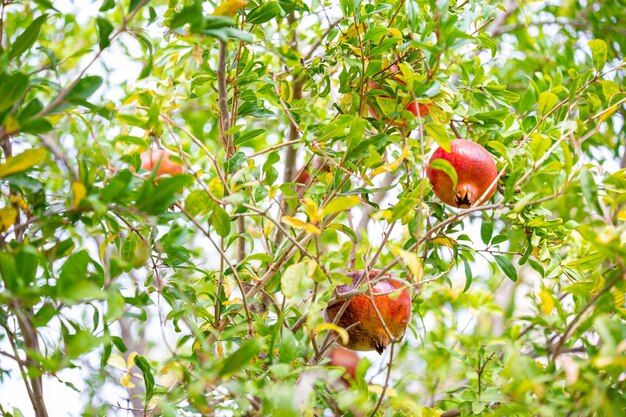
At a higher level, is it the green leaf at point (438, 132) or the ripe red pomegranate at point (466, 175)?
the green leaf at point (438, 132)

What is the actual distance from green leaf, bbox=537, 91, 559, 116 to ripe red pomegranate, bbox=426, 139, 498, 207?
228 millimetres

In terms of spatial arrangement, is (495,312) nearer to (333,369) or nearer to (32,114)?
(333,369)

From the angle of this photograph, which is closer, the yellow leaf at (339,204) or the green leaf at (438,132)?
the yellow leaf at (339,204)

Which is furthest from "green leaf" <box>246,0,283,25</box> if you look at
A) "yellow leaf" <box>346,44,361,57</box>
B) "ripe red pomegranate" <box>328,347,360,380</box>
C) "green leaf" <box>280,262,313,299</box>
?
"ripe red pomegranate" <box>328,347,360,380</box>

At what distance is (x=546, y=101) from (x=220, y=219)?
0.79 metres

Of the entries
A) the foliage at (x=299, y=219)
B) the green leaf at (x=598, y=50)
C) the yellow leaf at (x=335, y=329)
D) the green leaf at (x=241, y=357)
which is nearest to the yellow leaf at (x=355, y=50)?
the foliage at (x=299, y=219)

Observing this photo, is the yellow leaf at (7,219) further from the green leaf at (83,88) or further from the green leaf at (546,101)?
the green leaf at (546,101)

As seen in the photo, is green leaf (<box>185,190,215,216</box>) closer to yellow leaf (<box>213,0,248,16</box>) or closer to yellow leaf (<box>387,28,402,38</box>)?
yellow leaf (<box>213,0,248,16</box>)

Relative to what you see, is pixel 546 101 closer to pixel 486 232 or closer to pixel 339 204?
pixel 486 232

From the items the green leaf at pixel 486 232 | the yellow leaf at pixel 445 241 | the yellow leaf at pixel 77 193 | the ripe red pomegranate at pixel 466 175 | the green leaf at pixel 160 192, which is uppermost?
the yellow leaf at pixel 77 193

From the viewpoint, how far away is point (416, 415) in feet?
3.89

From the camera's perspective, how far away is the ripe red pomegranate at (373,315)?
52.1 inches

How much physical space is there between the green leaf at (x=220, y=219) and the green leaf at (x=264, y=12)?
1.42 ft

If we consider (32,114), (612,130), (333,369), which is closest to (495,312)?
(333,369)
